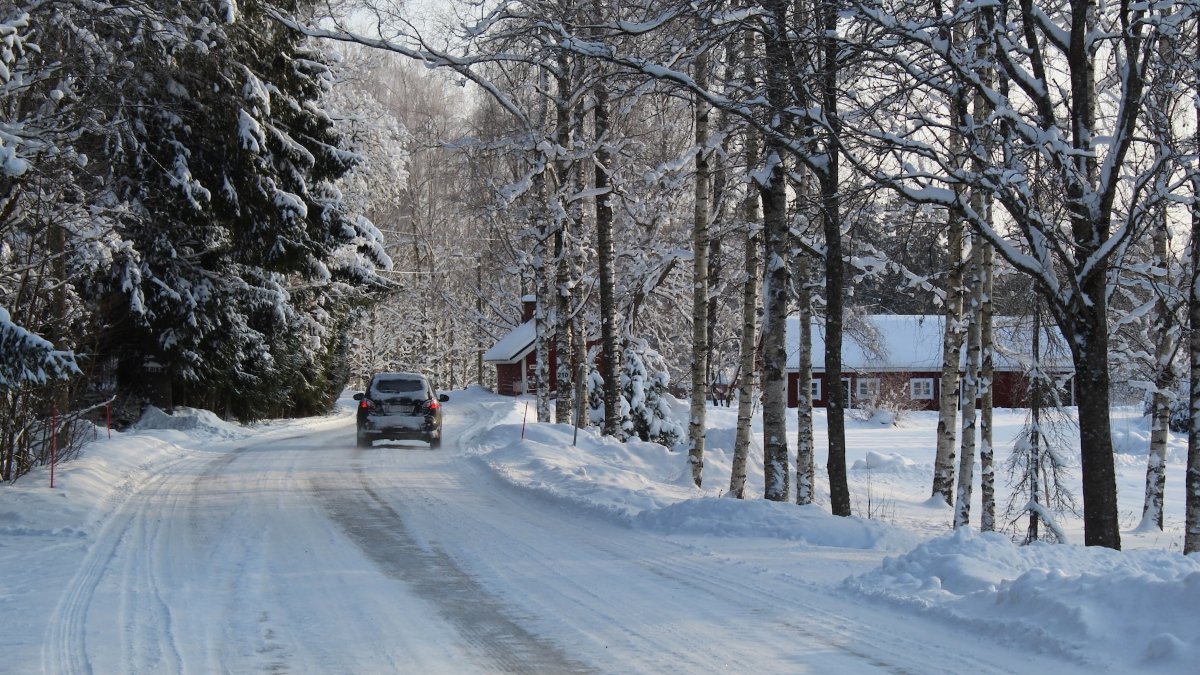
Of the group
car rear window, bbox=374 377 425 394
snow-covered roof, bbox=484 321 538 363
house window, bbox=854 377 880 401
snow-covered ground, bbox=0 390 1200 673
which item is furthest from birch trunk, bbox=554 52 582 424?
house window, bbox=854 377 880 401

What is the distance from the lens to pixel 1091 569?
725 centimetres

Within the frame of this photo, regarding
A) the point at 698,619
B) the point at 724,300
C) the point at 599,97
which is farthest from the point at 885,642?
the point at 724,300

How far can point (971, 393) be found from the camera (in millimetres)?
18031

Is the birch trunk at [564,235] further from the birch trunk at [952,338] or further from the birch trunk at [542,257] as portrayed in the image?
the birch trunk at [952,338]

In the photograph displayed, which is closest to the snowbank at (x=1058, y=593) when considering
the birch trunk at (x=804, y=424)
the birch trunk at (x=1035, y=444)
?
the birch trunk at (x=1035, y=444)

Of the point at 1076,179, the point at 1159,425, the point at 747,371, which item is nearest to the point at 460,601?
the point at 1076,179

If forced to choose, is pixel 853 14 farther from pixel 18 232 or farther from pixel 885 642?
pixel 18 232

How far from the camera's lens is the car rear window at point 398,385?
23.4 metres

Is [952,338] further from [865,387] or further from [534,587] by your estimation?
[865,387]

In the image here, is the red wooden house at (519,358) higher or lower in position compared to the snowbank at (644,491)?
higher

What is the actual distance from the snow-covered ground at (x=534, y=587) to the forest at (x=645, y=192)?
203 centimetres

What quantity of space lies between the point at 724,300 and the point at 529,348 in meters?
21.5

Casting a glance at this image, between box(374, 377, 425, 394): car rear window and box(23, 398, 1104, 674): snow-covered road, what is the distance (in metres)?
10.4

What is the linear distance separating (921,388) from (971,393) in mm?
39877
